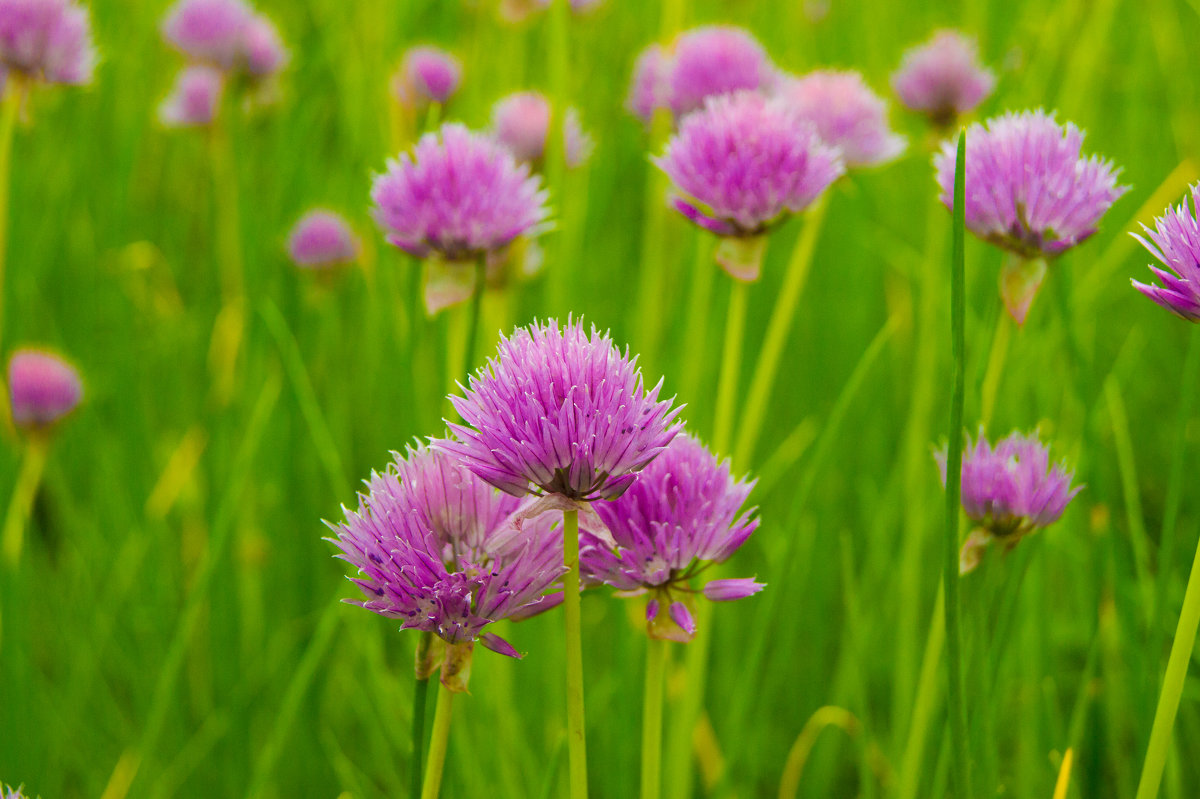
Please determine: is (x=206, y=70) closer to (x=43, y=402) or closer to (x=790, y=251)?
(x=43, y=402)

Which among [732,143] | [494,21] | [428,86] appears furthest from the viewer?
[494,21]

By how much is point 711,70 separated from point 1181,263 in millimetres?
812

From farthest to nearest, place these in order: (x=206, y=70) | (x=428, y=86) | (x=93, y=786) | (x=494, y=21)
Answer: (x=494, y=21)
(x=206, y=70)
(x=428, y=86)
(x=93, y=786)

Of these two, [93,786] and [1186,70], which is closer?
[93,786]

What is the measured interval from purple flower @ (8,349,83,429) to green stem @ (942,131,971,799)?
100 cm

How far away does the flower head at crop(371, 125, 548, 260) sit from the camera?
30.3 inches

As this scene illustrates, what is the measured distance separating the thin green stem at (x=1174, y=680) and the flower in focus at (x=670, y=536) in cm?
19

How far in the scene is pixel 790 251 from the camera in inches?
75.9

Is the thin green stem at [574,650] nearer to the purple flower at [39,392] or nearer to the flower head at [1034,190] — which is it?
the flower head at [1034,190]

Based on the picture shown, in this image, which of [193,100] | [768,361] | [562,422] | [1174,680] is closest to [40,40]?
[193,100]

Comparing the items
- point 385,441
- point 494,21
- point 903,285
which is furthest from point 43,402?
point 903,285

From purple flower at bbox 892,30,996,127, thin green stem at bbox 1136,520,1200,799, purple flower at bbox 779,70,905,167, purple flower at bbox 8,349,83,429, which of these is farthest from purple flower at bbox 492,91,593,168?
thin green stem at bbox 1136,520,1200,799

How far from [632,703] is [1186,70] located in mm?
1763

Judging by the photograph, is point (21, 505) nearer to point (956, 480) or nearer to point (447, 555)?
point (447, 555)
